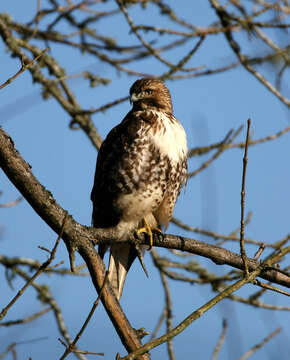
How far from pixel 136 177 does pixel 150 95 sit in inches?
38.9

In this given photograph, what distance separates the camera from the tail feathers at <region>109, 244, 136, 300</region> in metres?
4.24

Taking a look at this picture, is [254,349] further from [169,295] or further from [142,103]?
[142,103]

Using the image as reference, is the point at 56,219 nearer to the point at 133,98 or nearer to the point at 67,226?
the point at 67,226

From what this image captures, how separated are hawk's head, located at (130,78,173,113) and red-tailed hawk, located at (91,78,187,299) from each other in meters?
0.22

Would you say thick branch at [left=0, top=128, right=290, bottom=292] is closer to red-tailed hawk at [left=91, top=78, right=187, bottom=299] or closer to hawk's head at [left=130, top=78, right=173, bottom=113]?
red-tailed hawk at [left=91, top=78, right=187, bottom=299]

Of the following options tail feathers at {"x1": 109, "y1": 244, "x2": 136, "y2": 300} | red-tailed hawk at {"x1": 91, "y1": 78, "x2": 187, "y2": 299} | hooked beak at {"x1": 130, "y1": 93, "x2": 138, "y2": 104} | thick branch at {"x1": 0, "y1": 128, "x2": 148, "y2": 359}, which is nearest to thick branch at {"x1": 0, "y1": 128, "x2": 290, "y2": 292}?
thick branch at {"x1": 0, "y1": 128, "x2": 148, "y2": 359}

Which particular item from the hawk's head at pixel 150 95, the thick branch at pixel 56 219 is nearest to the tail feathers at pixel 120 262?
the hawk's head at pixel 150 95

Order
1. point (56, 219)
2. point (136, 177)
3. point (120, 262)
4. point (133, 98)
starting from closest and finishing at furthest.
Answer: point (56, 219) < point (136, 177) < point (120, 262) < point (133, 98)

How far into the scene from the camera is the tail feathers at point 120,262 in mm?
4238

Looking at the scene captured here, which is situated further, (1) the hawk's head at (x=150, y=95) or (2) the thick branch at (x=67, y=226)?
(1) the hawk's head at (x=150, y=95)

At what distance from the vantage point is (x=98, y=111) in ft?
15.9

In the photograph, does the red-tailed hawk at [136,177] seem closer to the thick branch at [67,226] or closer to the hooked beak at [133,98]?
the hooked beak at [133,98]

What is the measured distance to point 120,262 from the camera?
4.33 m

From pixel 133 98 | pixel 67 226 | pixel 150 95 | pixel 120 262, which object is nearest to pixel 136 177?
pixel 120 262
